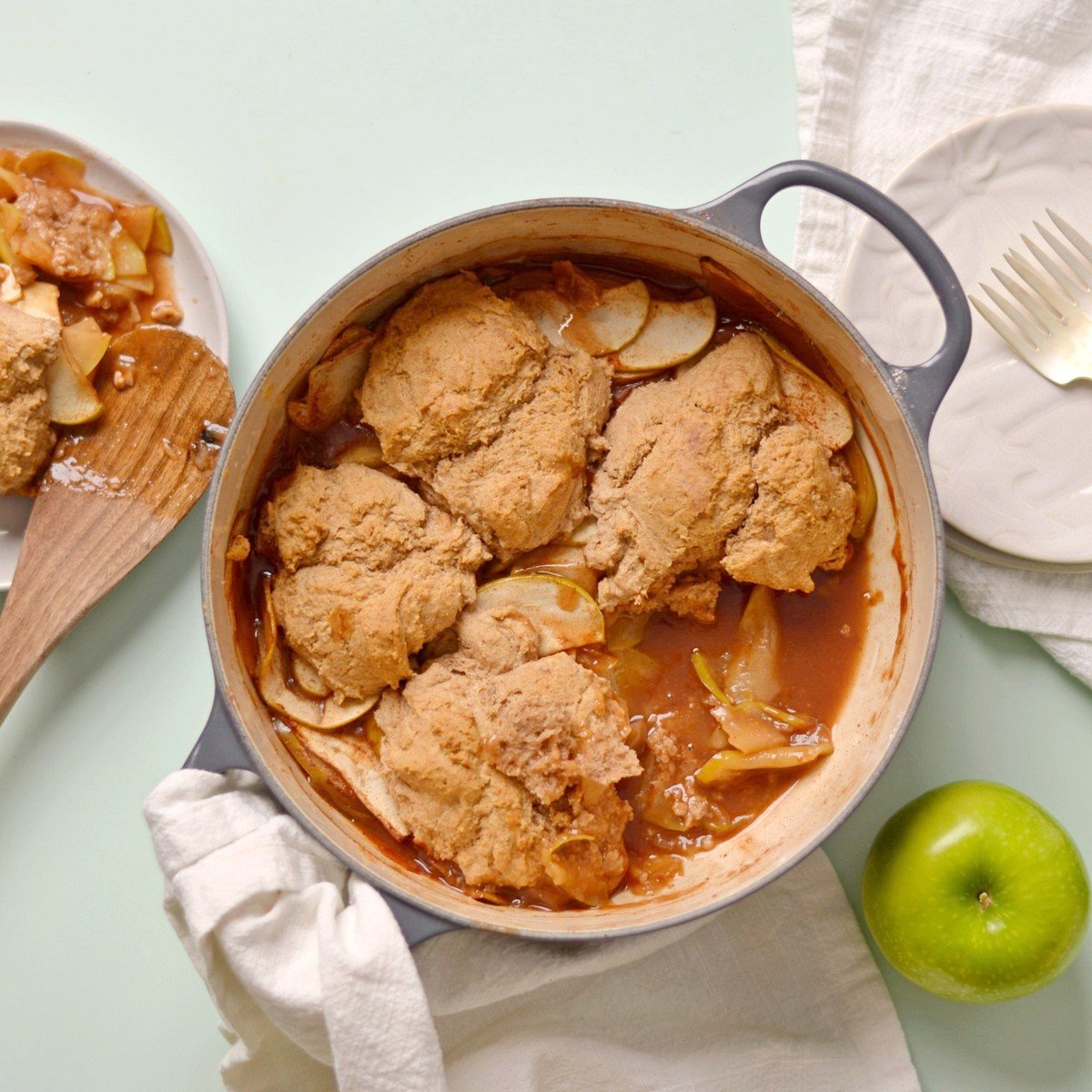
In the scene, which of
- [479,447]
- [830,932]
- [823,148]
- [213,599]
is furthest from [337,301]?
[830,932]

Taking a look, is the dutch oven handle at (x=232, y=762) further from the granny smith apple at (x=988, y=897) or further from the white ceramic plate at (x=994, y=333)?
the white ceramic plate at (x=994, y=333)

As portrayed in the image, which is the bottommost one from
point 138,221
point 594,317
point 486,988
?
point 486,988

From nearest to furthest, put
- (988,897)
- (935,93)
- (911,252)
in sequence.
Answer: (911,252)
(988,897)
(935,93)

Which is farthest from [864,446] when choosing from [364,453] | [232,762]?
[232,762]

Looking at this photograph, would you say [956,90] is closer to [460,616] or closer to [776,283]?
[776,283]

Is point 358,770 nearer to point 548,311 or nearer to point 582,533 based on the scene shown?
point 582,533

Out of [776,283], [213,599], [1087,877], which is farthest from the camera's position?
[1087,877]

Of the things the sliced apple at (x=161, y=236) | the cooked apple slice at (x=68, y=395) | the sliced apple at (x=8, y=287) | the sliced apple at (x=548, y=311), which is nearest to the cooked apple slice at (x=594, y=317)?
the sliced apple at (x=548, y=311)
